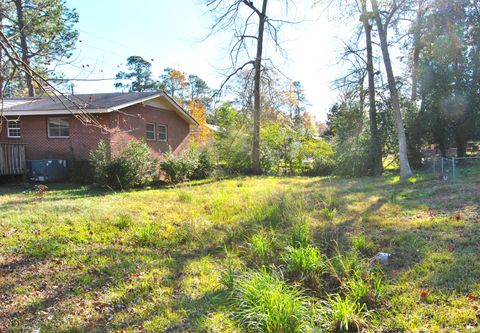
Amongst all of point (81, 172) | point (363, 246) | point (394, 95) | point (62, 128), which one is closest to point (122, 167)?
point (81, 172)

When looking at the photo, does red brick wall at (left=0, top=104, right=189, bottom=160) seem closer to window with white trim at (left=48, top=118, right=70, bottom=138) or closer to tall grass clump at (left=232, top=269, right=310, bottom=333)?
window with white trim at (left=48, top=118, right=70, bottom=138)

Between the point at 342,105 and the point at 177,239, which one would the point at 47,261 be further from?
the point at 342,105

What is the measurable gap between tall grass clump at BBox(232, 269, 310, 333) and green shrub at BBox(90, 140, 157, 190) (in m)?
9.58

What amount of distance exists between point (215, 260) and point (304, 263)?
1.63 meters

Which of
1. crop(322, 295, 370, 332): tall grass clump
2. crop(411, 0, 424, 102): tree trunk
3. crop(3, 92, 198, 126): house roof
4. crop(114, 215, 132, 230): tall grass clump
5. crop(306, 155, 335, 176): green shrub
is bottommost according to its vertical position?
crop(322, 295, 370, 332): tall grass clump

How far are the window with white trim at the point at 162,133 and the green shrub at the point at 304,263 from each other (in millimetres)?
15753

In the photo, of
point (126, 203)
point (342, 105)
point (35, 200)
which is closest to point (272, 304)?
point (126, 203)

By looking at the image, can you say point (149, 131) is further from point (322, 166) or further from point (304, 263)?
point (304, 263)

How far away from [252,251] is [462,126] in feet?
51.9

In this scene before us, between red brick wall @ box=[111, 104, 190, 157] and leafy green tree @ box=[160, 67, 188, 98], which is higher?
leafy green tree @ box=[160, 67, 188, 98]

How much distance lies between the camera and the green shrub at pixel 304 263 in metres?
4.38

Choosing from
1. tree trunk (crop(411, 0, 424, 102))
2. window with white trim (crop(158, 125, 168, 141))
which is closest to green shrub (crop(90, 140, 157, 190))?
Answer: window with white trim (crop(158, 125, 168, 141))

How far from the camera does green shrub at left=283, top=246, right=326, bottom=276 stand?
438 centimetres

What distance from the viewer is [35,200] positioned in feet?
32.4
